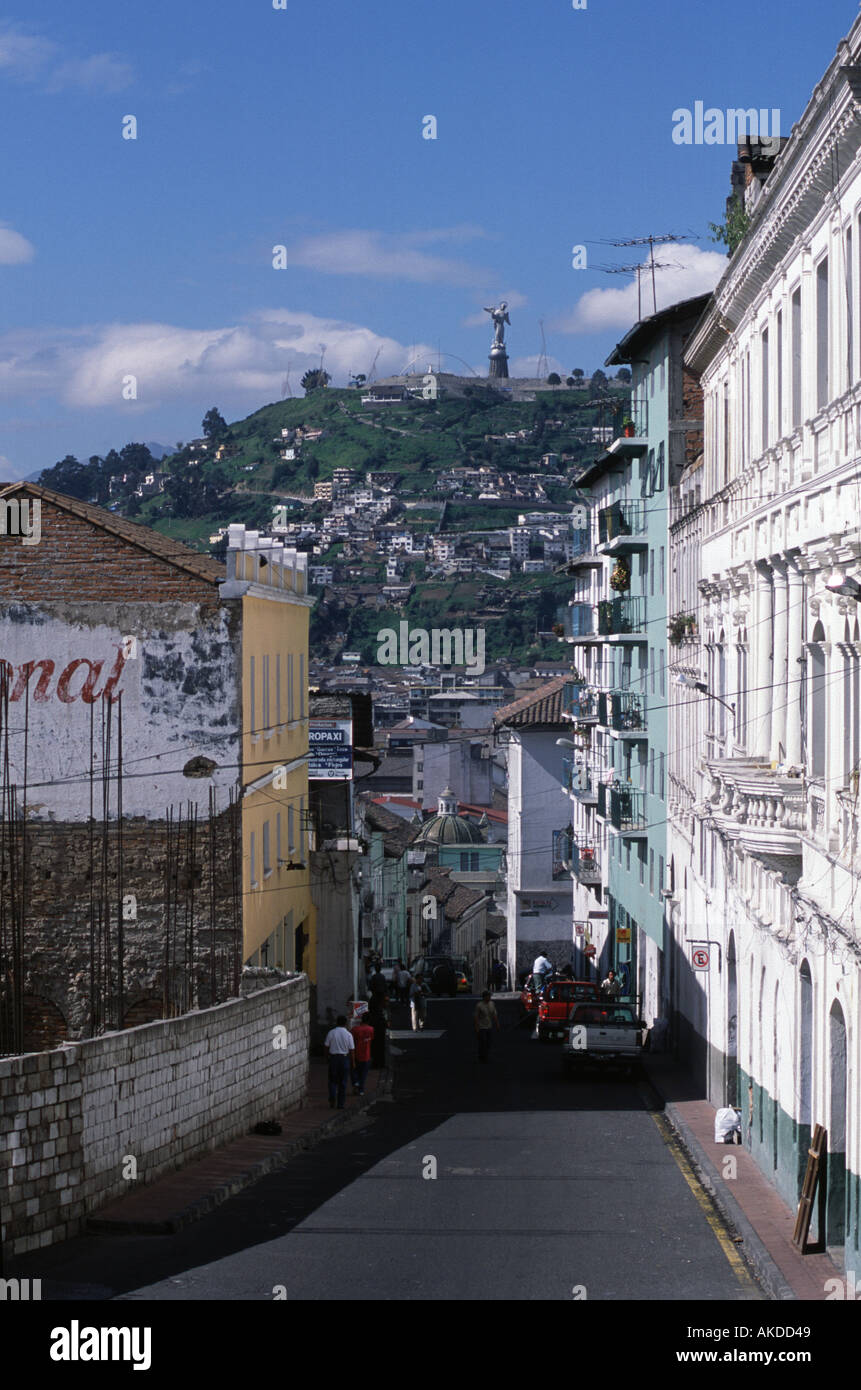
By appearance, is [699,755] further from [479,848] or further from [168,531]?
[168,531]

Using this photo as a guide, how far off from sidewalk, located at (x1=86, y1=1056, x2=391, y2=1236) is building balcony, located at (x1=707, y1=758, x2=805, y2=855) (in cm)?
671

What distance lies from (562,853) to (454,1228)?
193 feet

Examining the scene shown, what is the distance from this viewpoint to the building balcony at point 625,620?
47125 mm

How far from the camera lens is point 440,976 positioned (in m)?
69.4

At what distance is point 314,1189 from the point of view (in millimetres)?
20719

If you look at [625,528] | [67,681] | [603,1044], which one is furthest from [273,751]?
[625,528]

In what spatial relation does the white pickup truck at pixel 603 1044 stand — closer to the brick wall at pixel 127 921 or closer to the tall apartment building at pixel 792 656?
the tall apartment building at pixel 792 656

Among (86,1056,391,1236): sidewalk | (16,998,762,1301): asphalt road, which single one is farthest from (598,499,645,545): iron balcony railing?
(16,998,762,1301): asphalt road

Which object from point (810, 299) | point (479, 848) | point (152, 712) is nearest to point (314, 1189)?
point (810, 299)

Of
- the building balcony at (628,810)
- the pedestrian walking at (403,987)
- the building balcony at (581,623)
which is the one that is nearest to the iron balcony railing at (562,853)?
the building balcony at (581,623)

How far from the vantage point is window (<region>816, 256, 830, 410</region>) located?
59.0 ft

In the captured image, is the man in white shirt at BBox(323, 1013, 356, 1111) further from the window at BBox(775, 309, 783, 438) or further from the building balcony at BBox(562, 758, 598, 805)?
the building balcony at BBox(562, 758, 598, 805)

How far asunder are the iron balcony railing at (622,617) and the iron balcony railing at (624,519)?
171 centimetres

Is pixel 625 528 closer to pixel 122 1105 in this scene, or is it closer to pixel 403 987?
pixel 403 987
